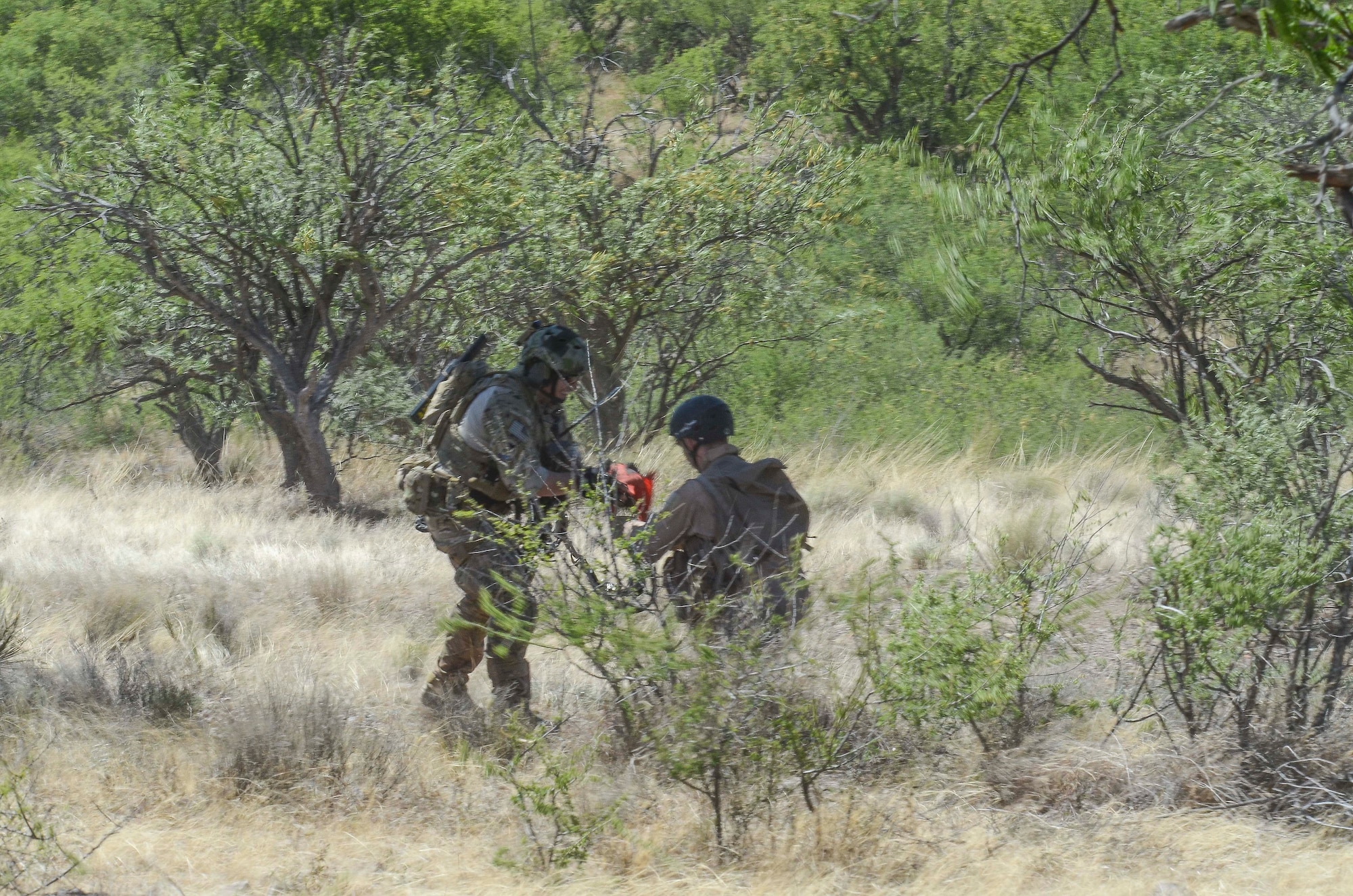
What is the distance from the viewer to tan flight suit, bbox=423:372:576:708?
502cm

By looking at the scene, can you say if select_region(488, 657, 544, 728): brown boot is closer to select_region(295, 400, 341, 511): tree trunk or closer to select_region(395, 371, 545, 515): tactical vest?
select_region(395, 371, 545, 515): tactical vest

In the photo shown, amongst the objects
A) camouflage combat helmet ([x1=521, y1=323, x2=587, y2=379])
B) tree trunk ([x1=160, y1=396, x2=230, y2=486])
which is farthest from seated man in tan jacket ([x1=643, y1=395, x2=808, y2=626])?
tree trunk ([x1=160, y1=396, x2=230, y2=486])

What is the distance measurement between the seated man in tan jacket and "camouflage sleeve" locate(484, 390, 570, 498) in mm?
467

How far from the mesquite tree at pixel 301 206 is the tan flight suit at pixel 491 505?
14.3 feet

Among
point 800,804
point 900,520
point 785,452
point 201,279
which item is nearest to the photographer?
point 800,804

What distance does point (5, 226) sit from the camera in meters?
13.0

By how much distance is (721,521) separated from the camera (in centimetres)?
479

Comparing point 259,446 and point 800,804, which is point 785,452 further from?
point 800,804

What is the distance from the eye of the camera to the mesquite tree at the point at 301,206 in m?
9.41

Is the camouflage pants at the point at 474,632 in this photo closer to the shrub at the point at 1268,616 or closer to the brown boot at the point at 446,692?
the brown boot at the point at 446,692

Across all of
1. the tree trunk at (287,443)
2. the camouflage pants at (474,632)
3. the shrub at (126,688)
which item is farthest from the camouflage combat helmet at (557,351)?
the tree trunk at (287,443)

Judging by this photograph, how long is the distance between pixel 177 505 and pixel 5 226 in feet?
14.3

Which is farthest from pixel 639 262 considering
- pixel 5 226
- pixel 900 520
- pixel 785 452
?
pixel 5 226

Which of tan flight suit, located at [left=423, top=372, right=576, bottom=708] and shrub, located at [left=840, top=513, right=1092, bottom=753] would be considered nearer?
shrub, located at [left=840, top=513, right=1092, bottom=753]
